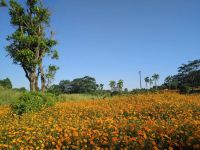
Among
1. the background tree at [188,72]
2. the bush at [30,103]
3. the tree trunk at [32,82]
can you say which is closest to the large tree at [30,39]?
the tree trunk at [32,82]

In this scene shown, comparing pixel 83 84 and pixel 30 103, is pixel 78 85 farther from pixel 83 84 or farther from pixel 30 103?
pixel 30 103

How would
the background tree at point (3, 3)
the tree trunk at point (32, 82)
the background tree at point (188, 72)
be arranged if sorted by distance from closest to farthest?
the tree trunk at point (32, 82), the background tree at point (3, 3), the background tree at point (188, 72)

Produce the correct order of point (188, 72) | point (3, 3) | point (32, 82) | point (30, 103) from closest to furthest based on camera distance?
point (30, 103), point (32, 82), point (3, 3), point (188, 72)

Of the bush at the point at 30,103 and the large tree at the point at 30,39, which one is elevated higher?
the large tree at the point at 30,39

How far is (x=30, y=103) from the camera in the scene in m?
13.6

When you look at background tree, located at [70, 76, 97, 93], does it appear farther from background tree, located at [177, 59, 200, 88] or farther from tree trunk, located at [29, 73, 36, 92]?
tree trunk, located at [29, 73, 36, 92]

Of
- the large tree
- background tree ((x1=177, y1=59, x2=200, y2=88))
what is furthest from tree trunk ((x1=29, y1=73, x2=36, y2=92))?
background tree ((x1=177, y1=59, x2=200, y2=88))

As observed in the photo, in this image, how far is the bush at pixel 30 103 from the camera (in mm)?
13255

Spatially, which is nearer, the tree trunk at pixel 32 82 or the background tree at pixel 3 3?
the tree trunk at pixel 32 82

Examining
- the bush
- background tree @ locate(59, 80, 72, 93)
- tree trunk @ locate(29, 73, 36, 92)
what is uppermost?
background tree @ locate(59, 80, 72, 93)

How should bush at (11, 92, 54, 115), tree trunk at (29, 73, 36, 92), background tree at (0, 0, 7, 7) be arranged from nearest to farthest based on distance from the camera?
bush at (11, 92, 54, 115), tree trunk at (29, 73, 36, 92), background tree at (0, 0, 7, 7)

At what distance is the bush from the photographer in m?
13.3

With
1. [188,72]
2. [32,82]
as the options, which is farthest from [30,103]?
[188,72]

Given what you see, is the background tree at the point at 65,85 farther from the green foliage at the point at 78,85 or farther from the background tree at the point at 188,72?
the background tree at the point at 188,72
